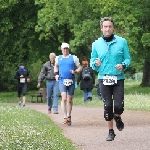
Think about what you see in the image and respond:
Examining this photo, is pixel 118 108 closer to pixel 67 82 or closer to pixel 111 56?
pixel 111 56

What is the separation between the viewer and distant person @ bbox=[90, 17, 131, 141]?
9.76 m

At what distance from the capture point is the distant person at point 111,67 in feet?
32.0

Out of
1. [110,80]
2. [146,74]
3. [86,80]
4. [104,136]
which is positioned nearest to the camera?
[110,80]

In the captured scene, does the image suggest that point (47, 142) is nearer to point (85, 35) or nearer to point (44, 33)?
point (85, 35)

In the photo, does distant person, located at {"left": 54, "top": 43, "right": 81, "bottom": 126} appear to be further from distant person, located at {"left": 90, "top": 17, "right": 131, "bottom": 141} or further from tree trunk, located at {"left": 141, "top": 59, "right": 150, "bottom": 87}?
tree trunk, located at {"left": 141, "top": 59, "right": 150, "bottom": 87}

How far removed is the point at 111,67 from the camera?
9828 mm

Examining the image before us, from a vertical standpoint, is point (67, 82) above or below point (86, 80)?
above

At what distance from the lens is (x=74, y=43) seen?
35.4m

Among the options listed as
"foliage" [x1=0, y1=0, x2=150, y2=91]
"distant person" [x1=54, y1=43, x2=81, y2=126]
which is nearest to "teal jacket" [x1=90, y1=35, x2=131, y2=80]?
"distant person" [x1=54, y1=43, x2=81, y2=126]

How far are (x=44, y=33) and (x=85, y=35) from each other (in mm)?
4045

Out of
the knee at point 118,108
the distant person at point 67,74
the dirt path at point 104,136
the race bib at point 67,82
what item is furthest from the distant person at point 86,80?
the knee at point 118,108

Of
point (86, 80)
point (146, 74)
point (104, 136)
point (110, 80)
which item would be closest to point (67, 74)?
point (104, 136)

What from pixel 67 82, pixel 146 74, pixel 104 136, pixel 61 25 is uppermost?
pixel 61 25

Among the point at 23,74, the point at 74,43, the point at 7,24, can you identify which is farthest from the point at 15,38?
the point at 23,74
